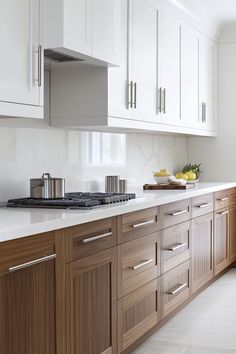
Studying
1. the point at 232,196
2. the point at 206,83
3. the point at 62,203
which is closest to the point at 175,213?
the point at 62,203

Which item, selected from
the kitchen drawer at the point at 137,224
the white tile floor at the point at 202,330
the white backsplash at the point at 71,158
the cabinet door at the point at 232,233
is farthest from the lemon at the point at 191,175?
the kitchen drawer at the point at 137,224

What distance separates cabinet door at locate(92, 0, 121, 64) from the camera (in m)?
3.30

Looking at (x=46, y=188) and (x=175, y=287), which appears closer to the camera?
(x=46, y=188)

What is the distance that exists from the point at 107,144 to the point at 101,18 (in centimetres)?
127

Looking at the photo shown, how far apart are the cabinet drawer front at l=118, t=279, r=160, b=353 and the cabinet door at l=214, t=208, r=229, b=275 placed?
1.52 m

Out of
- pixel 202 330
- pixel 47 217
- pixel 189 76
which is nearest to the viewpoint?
pixel 47 217

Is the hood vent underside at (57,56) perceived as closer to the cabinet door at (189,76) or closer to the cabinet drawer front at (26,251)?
the cabinet drawer front at (26,251)

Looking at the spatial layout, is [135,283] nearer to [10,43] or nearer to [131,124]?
[131,124]

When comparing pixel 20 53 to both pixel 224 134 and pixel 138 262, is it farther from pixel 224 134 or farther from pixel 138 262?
pixel 224 134

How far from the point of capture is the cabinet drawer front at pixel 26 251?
212 cm

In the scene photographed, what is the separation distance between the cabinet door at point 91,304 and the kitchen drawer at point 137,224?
0.55 ft

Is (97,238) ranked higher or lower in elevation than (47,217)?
lower

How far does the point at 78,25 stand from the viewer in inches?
123

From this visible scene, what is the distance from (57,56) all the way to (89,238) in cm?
108
